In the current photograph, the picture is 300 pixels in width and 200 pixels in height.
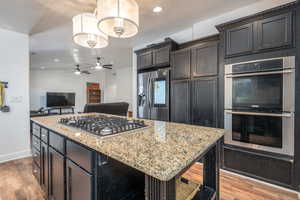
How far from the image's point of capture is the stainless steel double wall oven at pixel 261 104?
185cm

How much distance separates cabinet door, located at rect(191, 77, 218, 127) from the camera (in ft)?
8.27

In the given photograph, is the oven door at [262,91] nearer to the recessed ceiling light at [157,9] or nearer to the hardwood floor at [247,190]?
the hardwood floor at [247,190]

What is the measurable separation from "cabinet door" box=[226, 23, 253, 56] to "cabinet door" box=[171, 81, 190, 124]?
918mm

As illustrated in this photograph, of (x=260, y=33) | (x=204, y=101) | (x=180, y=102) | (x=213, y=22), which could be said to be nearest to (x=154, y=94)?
(x=180, y=102)

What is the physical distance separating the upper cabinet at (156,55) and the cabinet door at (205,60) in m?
0.68

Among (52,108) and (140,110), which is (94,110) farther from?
(52,108)

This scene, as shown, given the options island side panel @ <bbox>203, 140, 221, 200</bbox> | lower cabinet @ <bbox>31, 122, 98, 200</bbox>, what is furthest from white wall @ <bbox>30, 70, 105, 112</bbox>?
island side panel @ <bbox>203, 140, 221, 200</bbox>

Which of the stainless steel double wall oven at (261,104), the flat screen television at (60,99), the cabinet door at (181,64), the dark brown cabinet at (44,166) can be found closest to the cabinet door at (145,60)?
the cabinet door at (181,64)

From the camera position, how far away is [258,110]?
2033mm

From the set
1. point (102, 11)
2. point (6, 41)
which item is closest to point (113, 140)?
point (102, 11)

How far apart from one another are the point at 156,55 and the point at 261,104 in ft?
7.57

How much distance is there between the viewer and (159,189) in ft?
2.10

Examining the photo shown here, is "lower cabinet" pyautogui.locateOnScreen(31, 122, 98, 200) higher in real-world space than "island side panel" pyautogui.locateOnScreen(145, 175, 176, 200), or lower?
lower

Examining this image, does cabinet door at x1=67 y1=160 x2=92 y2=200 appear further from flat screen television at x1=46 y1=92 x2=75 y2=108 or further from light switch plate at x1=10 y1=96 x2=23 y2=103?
flat screen television at x1=46 y1=92 x2=75 y2=108
